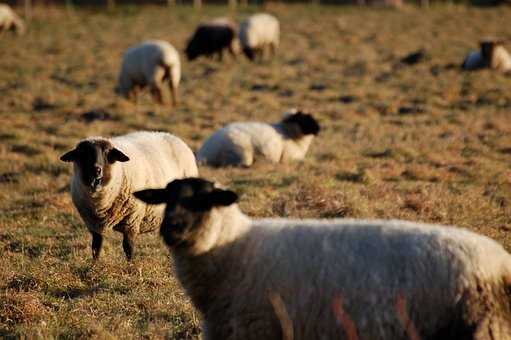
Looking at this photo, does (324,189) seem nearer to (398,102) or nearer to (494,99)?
(398,102)

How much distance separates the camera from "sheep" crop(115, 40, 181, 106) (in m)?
15.3

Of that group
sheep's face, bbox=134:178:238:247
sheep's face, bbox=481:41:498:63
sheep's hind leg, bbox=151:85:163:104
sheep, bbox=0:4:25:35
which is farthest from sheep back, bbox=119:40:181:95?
sheep, bbox=0:4:25:35

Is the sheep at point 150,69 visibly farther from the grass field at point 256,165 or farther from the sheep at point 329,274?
the sheep at point 329,274

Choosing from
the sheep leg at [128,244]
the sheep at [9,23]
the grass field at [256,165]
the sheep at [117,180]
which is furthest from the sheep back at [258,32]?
the sheep leg at [128,244]

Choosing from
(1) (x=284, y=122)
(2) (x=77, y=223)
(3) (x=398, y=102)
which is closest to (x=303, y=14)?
(3) (x=398, y=102)

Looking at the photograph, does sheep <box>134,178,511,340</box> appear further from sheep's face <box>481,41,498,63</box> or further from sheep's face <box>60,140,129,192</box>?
sheep's face <box>481,41,498,63</box>

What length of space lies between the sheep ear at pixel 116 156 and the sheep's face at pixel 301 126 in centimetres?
533

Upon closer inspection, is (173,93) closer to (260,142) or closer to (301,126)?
(301,126)

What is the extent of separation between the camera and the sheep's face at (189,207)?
146 inches

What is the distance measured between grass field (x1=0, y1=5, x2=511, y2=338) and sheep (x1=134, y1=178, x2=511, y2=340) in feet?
3.31

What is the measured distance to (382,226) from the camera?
12.0ft

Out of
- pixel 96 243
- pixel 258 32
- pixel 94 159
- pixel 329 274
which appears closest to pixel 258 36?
pixel 258 32

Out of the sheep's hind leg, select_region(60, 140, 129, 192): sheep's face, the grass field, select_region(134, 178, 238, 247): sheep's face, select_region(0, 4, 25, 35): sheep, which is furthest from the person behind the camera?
select_region(0, 4, 25, 35): sheep

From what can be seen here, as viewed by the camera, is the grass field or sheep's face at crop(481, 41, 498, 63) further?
sheep's face at crop(481, 41, 498, 63)
